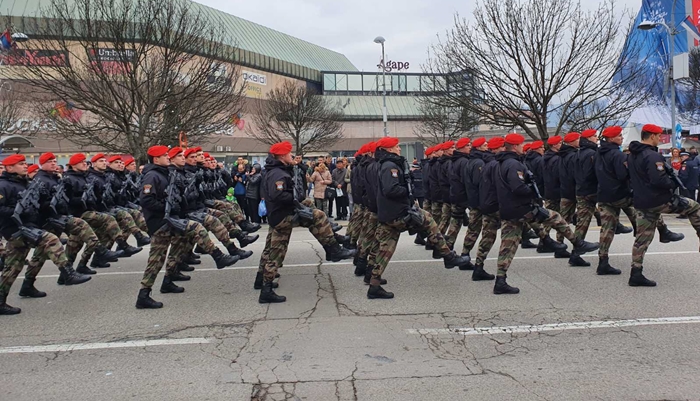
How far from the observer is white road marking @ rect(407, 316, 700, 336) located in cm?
522

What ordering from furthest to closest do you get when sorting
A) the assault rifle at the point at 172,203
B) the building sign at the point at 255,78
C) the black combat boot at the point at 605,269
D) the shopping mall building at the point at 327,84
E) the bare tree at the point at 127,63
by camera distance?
the shopping mall building at the point at 327,84 → the building sign at the point at 255,78 → the bare tree at the point at 127,63 → the black combat boot at the point at 605,269 → the assault rifle at the point at 172,203

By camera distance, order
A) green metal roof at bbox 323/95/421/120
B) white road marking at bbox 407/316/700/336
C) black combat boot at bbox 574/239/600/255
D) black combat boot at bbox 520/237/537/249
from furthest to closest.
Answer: green metal roof at bbox 323/95/421/120, black combat boot at bbox 520/237/537/249, black combat boot at bbox 574/239/600/255, white road marking at bbox 407/316/700/336

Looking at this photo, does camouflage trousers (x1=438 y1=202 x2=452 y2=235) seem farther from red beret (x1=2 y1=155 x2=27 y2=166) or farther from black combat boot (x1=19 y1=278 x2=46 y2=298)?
red beret (x1=2 y1=155 x2=27 y2=166)

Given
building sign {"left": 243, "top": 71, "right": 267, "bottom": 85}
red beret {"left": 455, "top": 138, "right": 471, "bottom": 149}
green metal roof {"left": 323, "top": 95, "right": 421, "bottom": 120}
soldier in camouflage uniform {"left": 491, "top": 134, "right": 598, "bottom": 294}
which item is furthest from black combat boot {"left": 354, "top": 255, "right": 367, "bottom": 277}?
green metal roof {"left": 323, "top": 95, "right": 421, "bottom": 120}

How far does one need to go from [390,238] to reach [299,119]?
2982cm

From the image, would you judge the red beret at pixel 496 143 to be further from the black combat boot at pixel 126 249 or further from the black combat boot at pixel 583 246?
the black combat boot at pixel 126 249

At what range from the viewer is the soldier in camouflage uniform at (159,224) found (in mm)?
6461

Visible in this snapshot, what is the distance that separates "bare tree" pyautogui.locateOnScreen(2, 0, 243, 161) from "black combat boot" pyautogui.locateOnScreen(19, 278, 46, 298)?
1129 cm

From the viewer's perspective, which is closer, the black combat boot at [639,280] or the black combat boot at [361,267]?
the black combat boot at [639,280]

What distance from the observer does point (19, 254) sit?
670 cm

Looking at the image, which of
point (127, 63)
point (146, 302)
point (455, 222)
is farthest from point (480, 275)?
point (127, 63)

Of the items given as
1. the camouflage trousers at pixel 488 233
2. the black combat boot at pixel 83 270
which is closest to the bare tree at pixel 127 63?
the black combat boot at pixel 83 270

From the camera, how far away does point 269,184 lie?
6492 mm

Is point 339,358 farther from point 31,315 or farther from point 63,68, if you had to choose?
point 63,68
